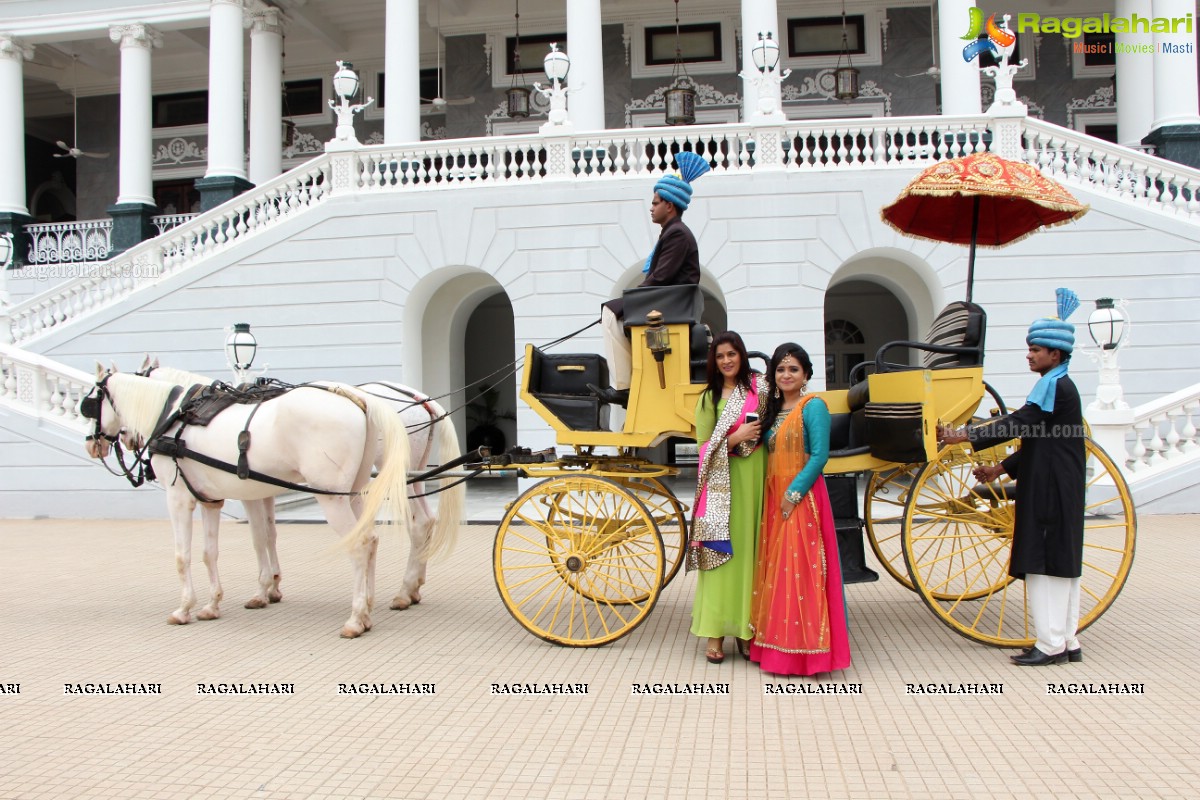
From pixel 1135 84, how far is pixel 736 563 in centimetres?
1705

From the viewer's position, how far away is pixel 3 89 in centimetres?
1916

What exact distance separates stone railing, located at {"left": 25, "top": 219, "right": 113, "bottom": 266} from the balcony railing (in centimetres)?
422

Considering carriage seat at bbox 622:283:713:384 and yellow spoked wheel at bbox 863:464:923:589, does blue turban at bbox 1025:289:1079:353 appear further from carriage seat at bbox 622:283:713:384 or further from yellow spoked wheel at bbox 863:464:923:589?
carriage seat at bbox 622:283:713:384

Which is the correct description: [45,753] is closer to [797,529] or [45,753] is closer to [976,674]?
[797,529]

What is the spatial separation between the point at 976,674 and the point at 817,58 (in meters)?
17.8

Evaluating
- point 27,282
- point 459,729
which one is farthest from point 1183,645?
point 27,282

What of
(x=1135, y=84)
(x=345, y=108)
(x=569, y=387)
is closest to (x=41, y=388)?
(x=345, y=108)

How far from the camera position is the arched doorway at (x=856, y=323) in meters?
18.4

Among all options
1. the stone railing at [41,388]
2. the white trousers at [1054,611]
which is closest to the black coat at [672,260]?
the white trousers at [1054,611]

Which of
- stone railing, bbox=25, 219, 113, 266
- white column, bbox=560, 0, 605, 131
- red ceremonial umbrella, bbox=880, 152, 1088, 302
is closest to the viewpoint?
red ceremonial umbrella, bbox=880, 152, 1088, 302

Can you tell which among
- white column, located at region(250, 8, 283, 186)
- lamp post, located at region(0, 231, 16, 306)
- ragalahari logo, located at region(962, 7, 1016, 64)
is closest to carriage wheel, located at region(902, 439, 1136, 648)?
Answer: ragalahari logo, located at region(962, 7, 1016, 64)

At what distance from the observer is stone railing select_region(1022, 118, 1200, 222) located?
13.3 meters

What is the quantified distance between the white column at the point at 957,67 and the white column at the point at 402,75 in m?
9.22

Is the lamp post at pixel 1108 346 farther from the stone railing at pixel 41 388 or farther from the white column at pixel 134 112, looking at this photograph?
the white column at pixel 134 112
